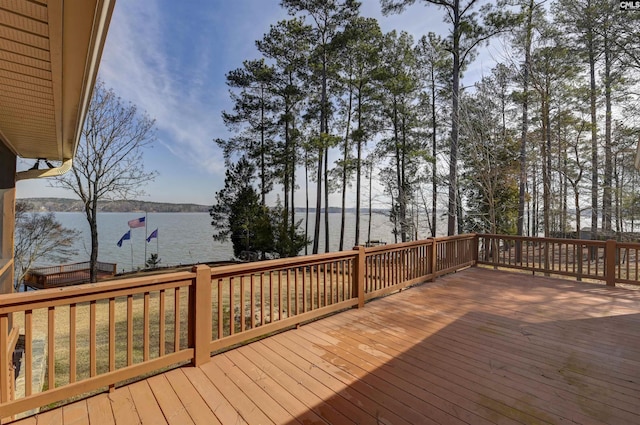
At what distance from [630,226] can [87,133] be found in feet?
64.6

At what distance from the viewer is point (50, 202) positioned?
11148 millimetres

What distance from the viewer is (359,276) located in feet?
13.5

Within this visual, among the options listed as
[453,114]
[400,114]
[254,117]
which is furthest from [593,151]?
[254,117]

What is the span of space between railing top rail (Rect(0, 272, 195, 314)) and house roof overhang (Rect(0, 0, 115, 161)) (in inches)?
56.7

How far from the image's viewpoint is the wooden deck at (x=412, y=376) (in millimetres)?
1957

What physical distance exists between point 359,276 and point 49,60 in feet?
12.4

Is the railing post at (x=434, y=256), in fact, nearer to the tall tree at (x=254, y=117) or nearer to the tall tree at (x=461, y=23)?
the tall tree at (x=461, y=23)

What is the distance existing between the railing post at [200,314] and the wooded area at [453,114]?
8279mm

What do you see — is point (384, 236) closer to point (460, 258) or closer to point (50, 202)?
point (460, 258)

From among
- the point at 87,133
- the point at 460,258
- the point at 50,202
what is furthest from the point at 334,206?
the point at 50,202

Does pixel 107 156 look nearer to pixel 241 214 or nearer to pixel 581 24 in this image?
pixel 241 214

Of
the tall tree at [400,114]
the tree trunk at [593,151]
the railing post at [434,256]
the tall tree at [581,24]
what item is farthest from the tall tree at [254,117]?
the tree trunk at [593,151]

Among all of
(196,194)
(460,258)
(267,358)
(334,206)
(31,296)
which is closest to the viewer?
(31,296)

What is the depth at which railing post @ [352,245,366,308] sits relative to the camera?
406 centimetres
